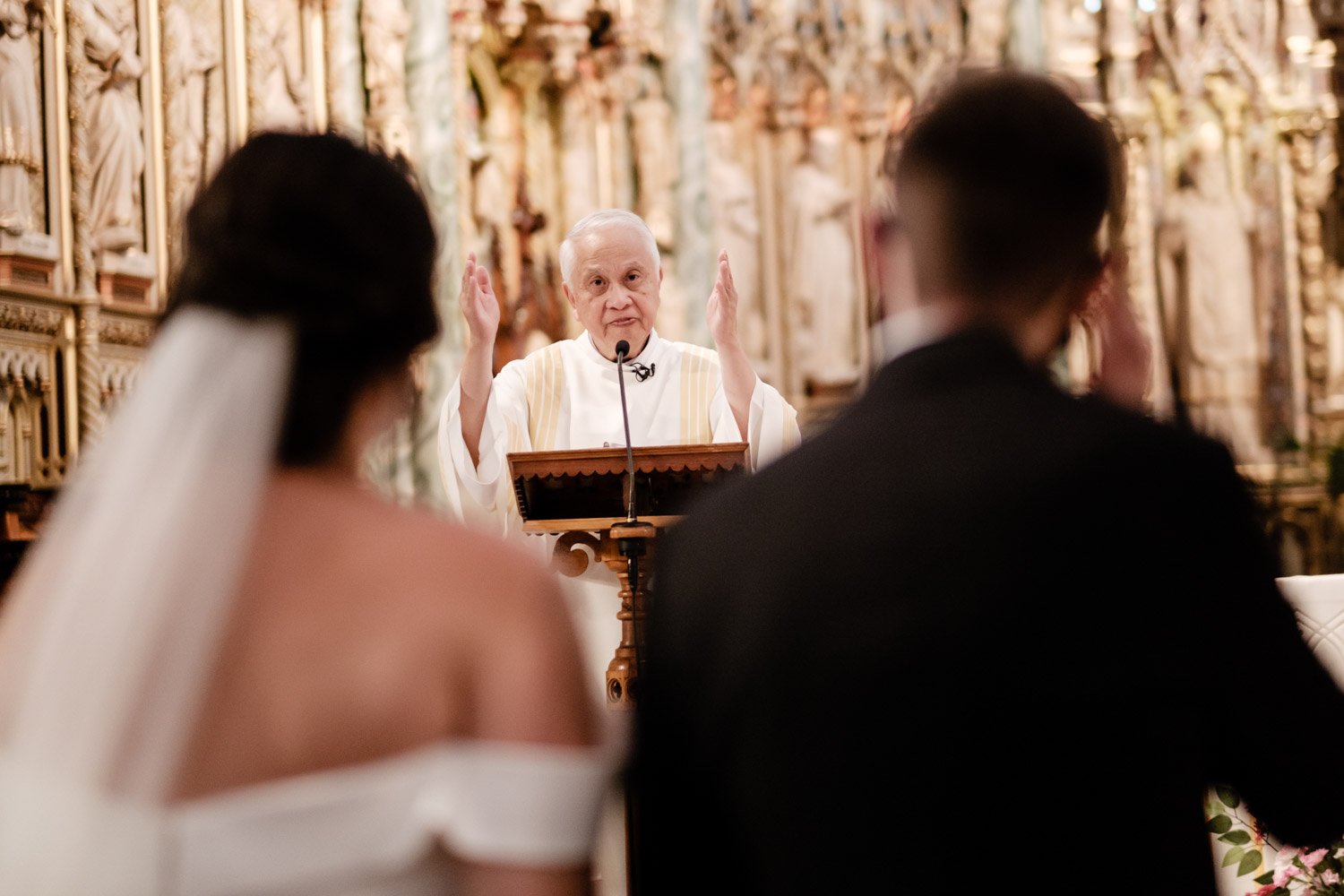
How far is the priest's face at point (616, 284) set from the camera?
520cm

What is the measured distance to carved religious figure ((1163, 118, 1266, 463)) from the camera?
10531mm

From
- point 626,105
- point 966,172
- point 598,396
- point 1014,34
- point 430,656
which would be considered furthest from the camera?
point 1014,34

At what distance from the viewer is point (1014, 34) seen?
Answer: 1052 cm

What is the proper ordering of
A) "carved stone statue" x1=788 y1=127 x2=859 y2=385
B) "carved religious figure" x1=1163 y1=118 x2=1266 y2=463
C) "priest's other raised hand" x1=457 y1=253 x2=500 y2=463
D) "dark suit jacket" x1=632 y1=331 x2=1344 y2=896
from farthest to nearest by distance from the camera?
"carved religious figure" x1=1163 y1=118 x2=1266 y2=463
"carved stone statue" x1=788 y1=127 x2=859 y2=385
"priest's other raised hand" x1=457 y1=253 x2=500 y2=463
"dark suit jacket" x1=632 y1=331 x2=1344 y2=896

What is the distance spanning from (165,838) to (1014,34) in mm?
10014

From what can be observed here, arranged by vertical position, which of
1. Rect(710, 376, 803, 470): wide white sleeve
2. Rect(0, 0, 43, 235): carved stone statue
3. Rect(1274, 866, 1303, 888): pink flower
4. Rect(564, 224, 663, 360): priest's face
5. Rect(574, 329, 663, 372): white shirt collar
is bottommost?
Rect(1274, 866, 1303, 888): pink flower

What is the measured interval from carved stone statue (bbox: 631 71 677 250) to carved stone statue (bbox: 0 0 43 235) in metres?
4.01

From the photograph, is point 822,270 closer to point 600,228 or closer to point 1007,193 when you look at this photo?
point 600,228

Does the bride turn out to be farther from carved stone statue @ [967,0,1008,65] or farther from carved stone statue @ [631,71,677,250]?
carved stone statue @ [967,0,1008,65]

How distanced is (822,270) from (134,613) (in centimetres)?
887

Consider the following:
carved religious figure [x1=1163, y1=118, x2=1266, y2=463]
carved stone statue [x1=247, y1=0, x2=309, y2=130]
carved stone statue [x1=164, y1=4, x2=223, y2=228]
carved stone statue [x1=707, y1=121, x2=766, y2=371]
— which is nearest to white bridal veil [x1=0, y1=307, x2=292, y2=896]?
carved stone statue [x1=164, y1=4, x2=223, y2=228]

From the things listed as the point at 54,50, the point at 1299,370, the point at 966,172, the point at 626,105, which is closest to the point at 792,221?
the point at 626,105

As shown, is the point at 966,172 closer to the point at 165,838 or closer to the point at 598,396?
the point at 165,838

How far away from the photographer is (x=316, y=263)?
1.43m
